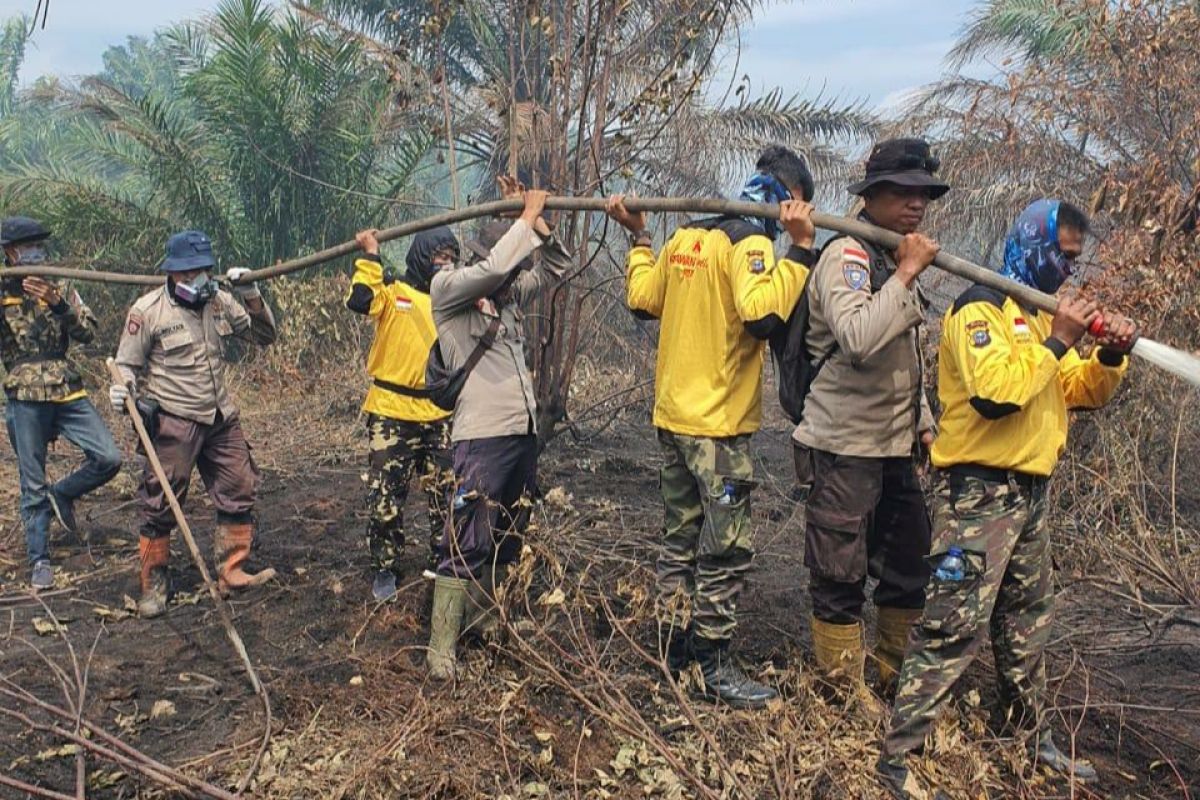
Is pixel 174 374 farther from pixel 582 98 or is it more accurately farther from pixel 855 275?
pixel 855 275

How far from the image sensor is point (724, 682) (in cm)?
367

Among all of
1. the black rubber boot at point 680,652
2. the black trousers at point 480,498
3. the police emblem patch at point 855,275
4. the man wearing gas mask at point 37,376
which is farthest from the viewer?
the man wearing gas mask at point 37,376

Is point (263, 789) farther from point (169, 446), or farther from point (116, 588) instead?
point (116, 588)

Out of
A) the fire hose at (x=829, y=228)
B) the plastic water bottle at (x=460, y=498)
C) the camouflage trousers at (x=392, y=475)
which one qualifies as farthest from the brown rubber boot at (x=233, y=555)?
the plastic water bottle at (x=460, y=498)

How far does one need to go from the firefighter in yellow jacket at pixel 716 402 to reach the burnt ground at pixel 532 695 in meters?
0.23

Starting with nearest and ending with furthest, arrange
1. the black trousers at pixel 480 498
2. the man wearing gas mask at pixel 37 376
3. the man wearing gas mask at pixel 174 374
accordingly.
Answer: the black trousers at pixel 480 498 → the man wearing gas mask at pixel 174 374 → the man wearing gas mask at pixel 37 376

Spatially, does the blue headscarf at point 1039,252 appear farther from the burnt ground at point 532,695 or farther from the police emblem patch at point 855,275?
the burnt ground at point 532,695

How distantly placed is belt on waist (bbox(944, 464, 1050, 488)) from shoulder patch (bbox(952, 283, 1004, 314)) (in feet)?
1.60

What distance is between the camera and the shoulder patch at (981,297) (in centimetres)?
299

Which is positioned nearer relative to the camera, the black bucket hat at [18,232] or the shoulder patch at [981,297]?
the shoulder patch at [981,297]

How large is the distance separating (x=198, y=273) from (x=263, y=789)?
2757mm

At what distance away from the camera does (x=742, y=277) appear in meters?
3.39

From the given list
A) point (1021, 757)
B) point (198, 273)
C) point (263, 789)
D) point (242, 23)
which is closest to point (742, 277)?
point (1021, 757)

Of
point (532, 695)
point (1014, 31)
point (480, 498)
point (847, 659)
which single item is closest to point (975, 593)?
point (847, 659)
